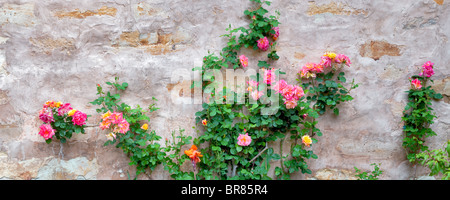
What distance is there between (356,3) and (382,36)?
0.29 metres

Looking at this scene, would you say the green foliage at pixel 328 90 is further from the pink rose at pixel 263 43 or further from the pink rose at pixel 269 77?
the pink rose at pixel 263 43

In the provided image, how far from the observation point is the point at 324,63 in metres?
2.16

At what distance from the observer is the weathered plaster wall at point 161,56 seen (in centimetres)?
220

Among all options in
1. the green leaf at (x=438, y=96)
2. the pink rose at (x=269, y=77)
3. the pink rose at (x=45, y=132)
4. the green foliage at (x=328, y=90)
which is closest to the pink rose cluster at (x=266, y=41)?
the pink rose at (x=269, y=77)

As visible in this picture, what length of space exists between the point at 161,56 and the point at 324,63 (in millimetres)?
1119

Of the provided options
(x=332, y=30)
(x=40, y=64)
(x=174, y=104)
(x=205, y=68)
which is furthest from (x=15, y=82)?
(x=332, y=30)

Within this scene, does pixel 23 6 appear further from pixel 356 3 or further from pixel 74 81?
pixel 356 3

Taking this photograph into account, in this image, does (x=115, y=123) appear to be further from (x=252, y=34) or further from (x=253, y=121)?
(x=252, y=34)

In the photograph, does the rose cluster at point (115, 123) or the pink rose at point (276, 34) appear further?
the pink rose at point (276, 34)

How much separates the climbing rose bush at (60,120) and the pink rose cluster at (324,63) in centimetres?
150

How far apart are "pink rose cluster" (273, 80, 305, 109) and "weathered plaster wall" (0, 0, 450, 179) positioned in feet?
0.59

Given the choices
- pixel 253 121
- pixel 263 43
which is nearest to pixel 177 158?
pixel 253 121

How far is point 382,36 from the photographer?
2230mm

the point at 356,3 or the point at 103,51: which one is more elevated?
the point at 356,3
